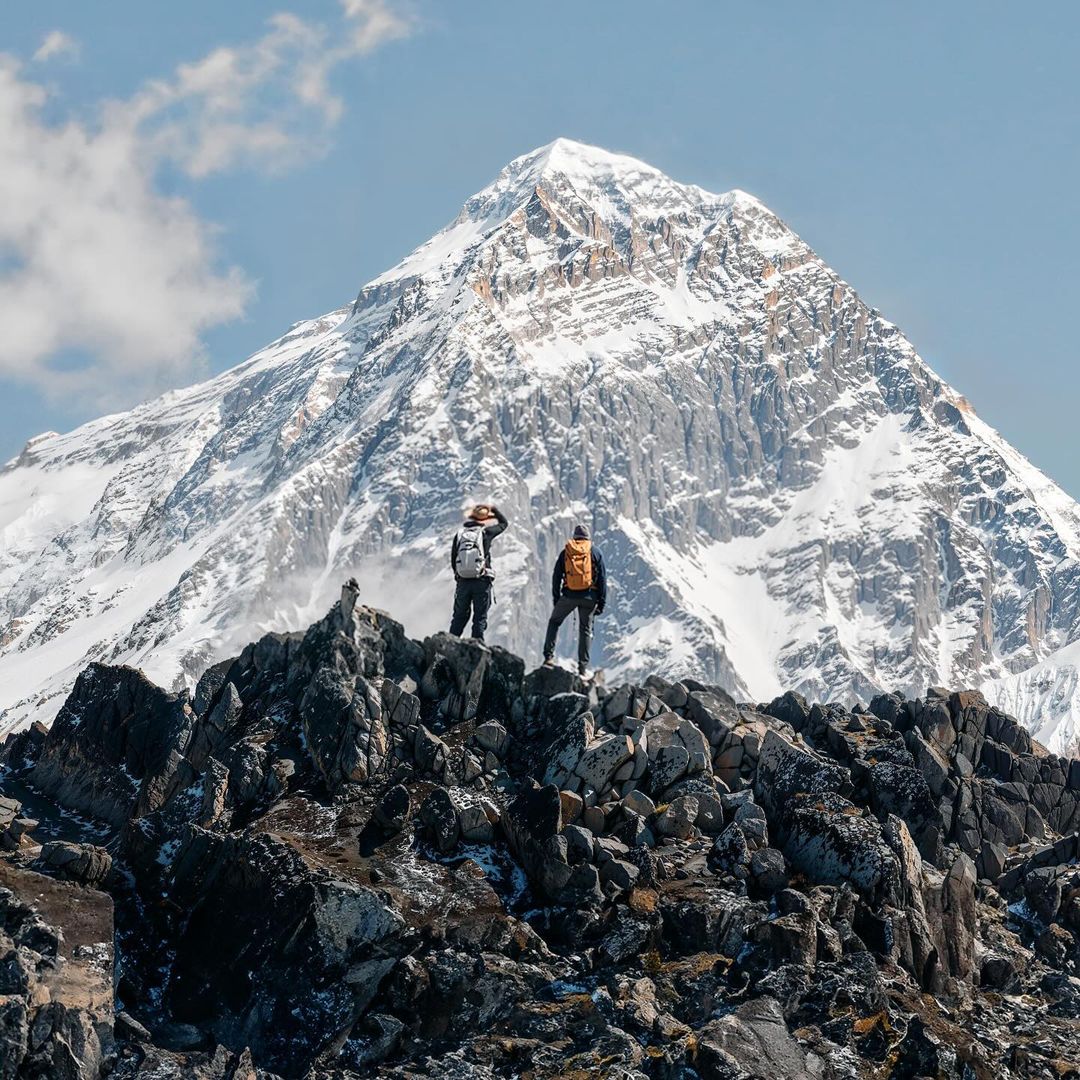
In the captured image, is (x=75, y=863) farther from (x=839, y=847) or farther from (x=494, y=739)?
(x=839, y=847)

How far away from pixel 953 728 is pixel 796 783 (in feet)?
29.4

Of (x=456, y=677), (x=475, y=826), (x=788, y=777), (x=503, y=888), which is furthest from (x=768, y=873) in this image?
(x=456, y=677)

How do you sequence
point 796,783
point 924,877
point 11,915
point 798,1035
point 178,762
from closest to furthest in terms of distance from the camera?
point 798,1035, point 11,915, point 924,877, point 796,783, point 178,762

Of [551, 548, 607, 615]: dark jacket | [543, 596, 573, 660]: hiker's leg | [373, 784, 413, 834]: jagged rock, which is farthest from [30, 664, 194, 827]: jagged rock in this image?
[551, 548, 607, 615]: dark jacket

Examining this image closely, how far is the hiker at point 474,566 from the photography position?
37.8m

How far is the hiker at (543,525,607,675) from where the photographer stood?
3719 centimetres

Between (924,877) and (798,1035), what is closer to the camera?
(798,1035)

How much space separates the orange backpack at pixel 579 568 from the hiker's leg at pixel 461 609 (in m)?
2.64

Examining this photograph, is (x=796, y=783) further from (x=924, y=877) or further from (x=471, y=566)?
(x=471, y=566)

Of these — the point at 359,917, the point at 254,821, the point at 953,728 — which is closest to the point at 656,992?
the point at 359,917

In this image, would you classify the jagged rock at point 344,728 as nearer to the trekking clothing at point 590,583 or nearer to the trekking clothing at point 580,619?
the trekking clothing at point 580,619

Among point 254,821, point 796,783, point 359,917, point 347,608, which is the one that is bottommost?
point 359,917

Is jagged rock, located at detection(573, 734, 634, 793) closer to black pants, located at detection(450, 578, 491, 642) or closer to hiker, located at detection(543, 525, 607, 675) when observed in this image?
hiker, located at detection(543, 525, 607, 675)

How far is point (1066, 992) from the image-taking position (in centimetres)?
2527
